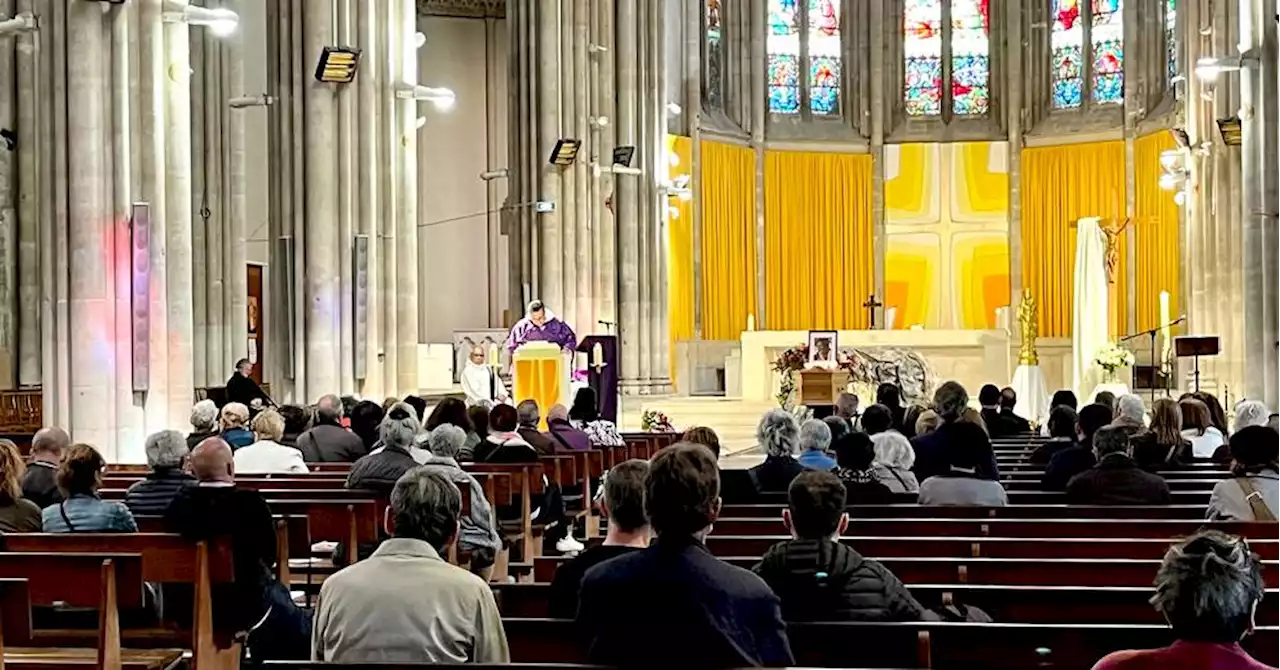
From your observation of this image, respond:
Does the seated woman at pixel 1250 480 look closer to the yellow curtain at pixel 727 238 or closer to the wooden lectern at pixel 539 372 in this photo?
the wooden lectern at pixel 539 372

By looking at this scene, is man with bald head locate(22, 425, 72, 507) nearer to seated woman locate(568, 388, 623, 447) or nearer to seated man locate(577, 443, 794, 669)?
seated man locate(577, 443, 794, 669)

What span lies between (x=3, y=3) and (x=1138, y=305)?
22309mm

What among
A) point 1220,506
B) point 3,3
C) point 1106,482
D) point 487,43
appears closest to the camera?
point 1220,506

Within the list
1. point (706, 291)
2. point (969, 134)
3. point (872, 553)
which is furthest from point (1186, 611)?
point (969, 134)

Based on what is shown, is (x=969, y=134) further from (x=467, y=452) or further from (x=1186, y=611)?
(x=1186, y=611)

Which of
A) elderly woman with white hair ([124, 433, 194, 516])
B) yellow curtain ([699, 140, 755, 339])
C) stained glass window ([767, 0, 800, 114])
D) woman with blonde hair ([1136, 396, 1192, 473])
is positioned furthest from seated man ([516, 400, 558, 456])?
stained glass window ([767, 0, 800, 114])

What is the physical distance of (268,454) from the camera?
9789 millimetres

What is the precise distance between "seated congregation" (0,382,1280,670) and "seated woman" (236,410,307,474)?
0.01 meters

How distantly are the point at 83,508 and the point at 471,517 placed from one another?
82.1 inches

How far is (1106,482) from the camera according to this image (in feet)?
25.5

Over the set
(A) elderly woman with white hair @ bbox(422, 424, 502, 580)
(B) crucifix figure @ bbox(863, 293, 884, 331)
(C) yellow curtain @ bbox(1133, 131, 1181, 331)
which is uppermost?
(C) yellow curtain @ bbox(1133, 131, 1181, 331)

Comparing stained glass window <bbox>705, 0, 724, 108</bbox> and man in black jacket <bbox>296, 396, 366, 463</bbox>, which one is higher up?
stained glass window <bbox>705, 0, 724, 108</bbox>

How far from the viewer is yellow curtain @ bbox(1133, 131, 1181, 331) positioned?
3120 centimetres

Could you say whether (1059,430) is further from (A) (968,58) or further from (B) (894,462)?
(A) (968,58)
